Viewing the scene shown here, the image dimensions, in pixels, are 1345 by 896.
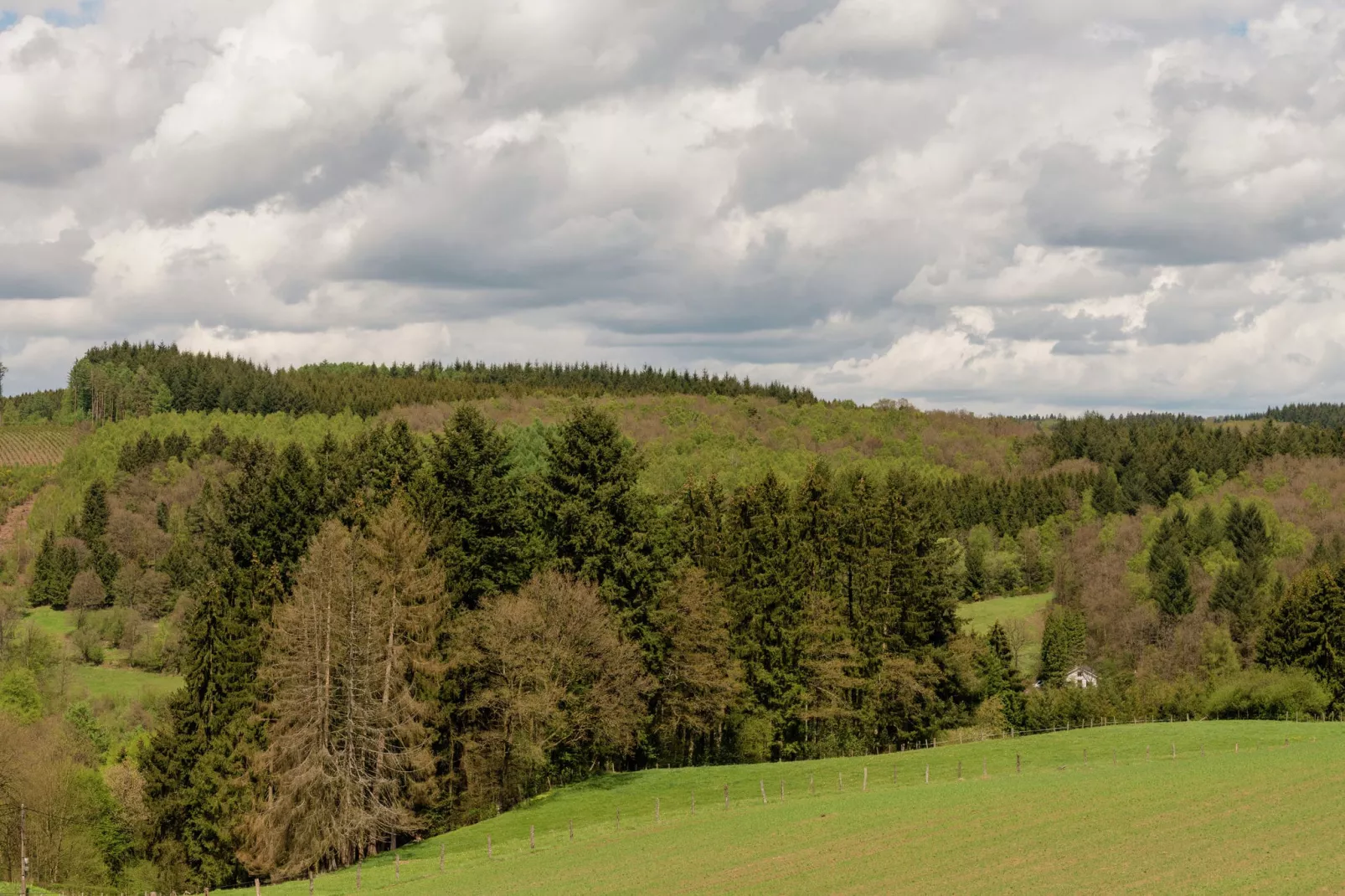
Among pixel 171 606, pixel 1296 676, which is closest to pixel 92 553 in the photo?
pixel 171 606

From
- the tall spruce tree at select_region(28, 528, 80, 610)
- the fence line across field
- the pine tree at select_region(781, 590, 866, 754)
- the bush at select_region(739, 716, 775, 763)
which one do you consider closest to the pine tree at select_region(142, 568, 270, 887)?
the fence line across field

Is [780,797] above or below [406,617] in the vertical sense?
below

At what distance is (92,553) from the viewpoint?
189 metres

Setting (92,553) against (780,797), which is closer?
(780,797)

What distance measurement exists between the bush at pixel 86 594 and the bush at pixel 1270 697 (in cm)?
14995

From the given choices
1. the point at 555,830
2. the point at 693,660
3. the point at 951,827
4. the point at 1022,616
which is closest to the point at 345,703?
the point at 555,830

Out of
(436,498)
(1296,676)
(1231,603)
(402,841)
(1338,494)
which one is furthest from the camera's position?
(1338,494)

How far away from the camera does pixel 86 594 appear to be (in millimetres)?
177375

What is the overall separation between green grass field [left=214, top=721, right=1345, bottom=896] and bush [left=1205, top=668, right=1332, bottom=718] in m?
21.5

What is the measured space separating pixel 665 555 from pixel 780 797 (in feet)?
53.0

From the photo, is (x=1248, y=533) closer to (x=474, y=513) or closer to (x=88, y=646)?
(x=474, y=513)

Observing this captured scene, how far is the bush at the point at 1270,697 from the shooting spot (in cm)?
8750

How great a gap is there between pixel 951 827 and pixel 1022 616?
12554 cm

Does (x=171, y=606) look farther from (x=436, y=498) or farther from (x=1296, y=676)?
(x=1296, y=676)
